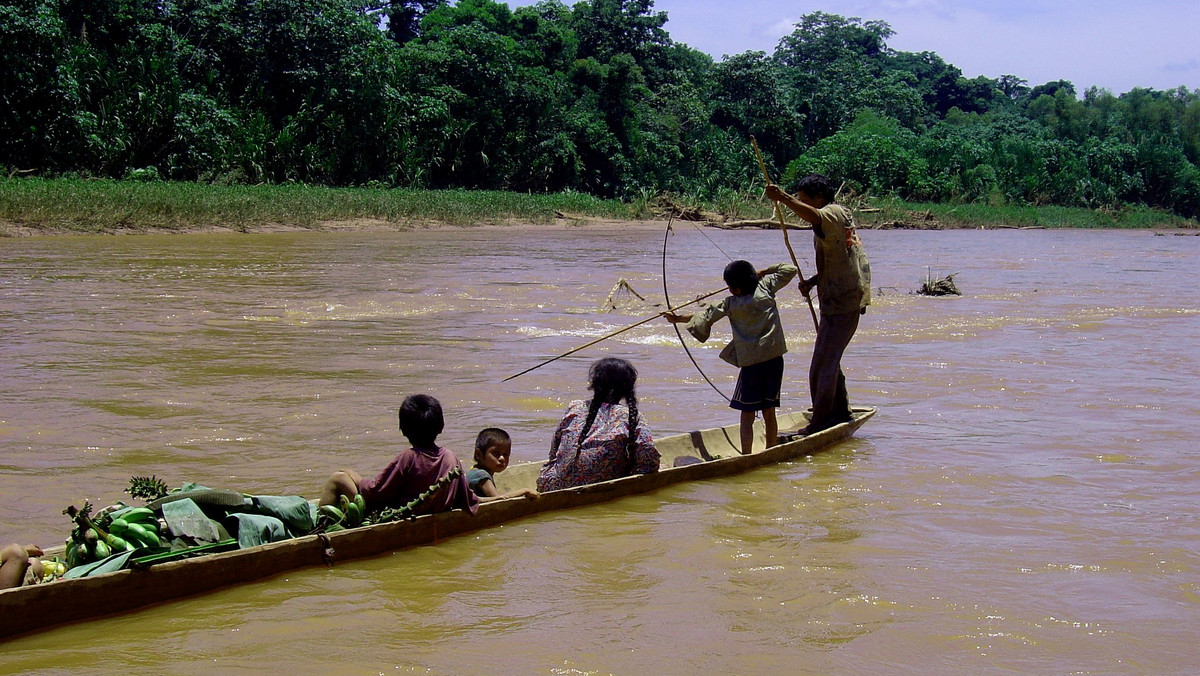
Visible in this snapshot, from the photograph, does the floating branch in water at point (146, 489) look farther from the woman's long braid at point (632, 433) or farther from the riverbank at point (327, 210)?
the riverbank at point (327, 210)

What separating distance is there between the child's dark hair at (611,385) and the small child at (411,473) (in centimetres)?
82

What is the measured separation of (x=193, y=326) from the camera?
9734 millimetres

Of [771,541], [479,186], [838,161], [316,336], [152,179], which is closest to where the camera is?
[771,541]

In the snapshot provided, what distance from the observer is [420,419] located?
4.01 metres

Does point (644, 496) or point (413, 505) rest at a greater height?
point (413, 505)

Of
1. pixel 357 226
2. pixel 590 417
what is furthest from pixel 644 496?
pixel 357 226

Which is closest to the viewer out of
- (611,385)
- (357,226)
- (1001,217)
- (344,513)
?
(344,513)

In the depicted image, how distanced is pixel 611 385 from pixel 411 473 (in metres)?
1.04

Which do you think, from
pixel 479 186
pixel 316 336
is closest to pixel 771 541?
pixel 316 336

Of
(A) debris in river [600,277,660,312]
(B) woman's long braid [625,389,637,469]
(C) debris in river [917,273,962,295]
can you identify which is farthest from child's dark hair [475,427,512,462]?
(C) debris in river [917,273,962,295]

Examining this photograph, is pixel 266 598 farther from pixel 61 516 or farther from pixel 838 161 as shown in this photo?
pixel 838 161

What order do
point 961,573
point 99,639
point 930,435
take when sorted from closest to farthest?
point 99,639
point 961,573
point 930,435

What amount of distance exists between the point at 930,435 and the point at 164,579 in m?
4.56

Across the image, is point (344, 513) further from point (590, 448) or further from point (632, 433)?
point (632, 433)
